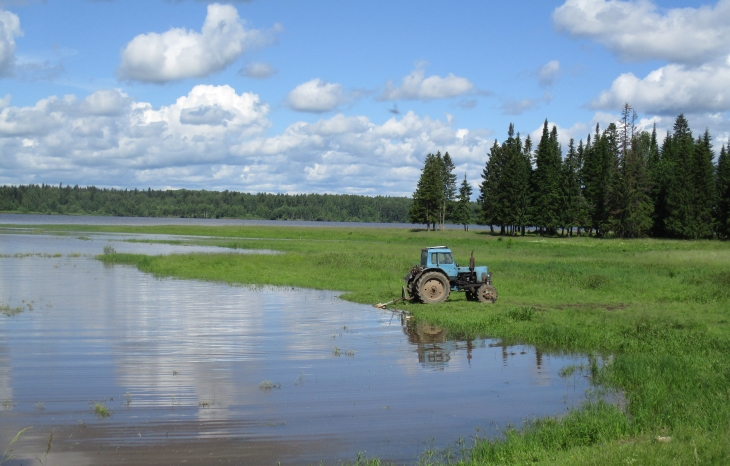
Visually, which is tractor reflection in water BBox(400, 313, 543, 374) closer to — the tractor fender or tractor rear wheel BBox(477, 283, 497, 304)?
the tractor fender

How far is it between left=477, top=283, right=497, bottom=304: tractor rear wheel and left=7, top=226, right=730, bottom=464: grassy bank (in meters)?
0.56

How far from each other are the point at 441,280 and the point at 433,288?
1.41 feet

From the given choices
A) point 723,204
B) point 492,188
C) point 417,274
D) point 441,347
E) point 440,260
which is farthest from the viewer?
point 492,188

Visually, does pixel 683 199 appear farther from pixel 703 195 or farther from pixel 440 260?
pixel 440 260

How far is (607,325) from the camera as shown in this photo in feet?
61.7

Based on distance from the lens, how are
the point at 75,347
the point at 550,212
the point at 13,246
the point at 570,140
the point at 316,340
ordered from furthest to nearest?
the point at 570,140 < the point at 550,212 < the point at 13,246 < the point at 316,340 < the point at 75,347

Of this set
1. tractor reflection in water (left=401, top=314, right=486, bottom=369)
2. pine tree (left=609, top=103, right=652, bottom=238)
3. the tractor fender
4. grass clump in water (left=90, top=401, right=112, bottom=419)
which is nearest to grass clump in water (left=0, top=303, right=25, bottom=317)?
grass clump in water (left=90, top=401, right=112, bottom=419)

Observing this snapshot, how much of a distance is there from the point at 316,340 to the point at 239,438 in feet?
27.0

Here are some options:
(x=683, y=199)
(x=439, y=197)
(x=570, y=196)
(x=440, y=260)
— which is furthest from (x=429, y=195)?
(x=440, y=260)

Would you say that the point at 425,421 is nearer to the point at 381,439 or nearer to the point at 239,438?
the point at 381,439

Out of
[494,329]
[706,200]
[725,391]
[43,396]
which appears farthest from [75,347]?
[706,200]

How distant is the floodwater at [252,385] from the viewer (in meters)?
9.81

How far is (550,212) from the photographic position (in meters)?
83.6

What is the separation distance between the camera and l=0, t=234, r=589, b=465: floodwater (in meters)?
9.81
